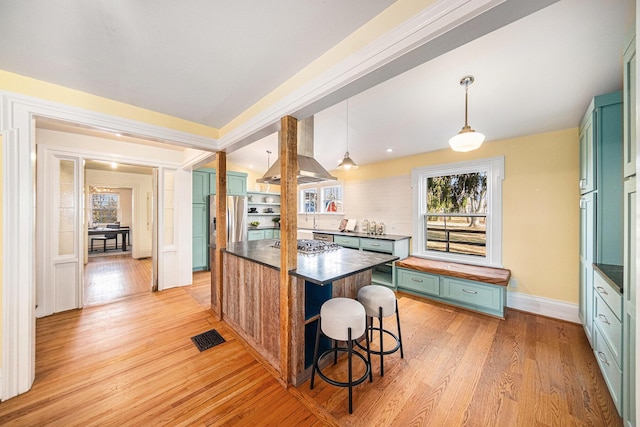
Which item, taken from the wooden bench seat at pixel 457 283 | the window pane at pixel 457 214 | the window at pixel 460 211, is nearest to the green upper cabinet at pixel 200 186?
the wooden bench seat at pixel 457 283

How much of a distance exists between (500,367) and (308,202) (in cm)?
486

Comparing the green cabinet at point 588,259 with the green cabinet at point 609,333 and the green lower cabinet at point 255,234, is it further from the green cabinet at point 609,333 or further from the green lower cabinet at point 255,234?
the green lower cabinet at point 255,234

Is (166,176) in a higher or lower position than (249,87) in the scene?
lower

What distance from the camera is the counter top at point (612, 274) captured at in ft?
4.82

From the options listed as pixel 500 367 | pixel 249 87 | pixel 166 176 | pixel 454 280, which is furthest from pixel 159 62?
pixel 454 280

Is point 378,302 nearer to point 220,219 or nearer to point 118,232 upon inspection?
point 220,219

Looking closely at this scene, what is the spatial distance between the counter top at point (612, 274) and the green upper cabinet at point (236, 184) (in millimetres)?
5634

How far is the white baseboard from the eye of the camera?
2.79m

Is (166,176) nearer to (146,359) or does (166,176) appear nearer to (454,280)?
(146,359)

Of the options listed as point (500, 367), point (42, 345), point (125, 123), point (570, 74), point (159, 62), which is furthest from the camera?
point (42, 345)

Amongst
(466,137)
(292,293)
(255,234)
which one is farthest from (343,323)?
(255,234)

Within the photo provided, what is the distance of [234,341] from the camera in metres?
2.40

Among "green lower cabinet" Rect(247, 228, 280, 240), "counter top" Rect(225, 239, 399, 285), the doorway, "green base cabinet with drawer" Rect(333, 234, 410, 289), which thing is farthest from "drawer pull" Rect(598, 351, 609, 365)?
"green lower cabinet" Rect(247, 228, 280, 240)

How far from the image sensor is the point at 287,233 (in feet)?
5.85
